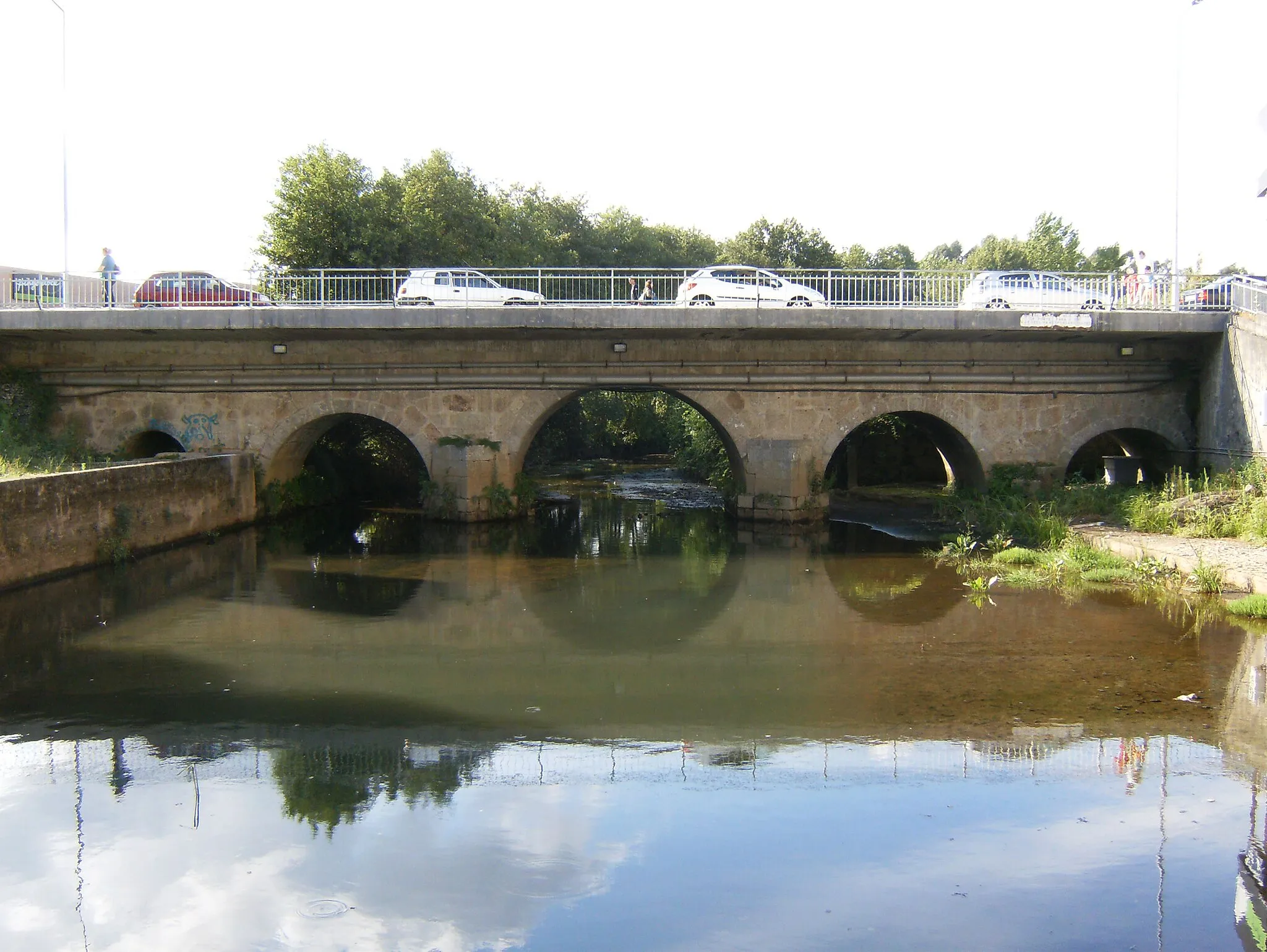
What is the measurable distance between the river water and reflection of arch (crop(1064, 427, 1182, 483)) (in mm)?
8472

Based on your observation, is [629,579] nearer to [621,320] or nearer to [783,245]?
[621,320]

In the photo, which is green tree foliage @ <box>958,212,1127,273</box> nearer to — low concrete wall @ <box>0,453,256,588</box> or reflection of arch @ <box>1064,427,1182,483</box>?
reflection of arch @ <box>1064,427,1182,483</box>

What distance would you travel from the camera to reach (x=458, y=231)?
29516 mm

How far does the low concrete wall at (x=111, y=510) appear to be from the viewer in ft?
39.1

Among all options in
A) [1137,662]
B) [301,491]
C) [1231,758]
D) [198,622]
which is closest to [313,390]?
[301,491]

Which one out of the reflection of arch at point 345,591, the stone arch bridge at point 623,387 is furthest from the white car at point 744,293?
the reflection of arch at point 345,591

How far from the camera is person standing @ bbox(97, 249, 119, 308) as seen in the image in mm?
18984

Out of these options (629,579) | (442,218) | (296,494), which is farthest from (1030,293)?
(442,218)

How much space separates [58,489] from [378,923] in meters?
10.0

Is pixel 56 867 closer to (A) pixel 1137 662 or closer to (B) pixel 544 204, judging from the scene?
(A) pixel 1137 662

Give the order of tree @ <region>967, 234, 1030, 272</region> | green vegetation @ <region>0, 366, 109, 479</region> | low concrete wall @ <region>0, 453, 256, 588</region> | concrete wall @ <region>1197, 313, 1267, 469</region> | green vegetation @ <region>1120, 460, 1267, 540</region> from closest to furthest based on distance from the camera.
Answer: low concrete wall @ <region>0, 453, 256, 588</region>
green vegetation @ <region>1120, 460, 1267, 540</region>
concrete wall @ <region>1197, 313, 1267, 469</region>
green vegetation @ <region>0, 366, 109, 479</region>
tree @ <region>967, 234, 1030, 272</region>

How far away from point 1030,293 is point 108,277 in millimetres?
17839

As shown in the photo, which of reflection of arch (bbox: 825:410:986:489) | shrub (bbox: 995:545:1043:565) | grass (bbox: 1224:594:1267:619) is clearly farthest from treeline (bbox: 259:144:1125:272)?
grass (bbox: 1224:594:1267:619)

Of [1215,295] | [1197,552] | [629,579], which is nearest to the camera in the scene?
[1197,552]
